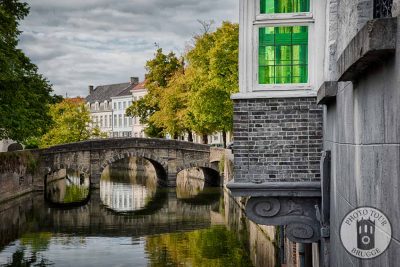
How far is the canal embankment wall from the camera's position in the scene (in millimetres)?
28375

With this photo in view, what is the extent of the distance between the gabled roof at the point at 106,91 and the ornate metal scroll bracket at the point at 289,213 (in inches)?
2876

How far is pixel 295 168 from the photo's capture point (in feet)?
26.4

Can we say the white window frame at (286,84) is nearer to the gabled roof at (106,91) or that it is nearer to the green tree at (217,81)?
the green tree at (217,81)

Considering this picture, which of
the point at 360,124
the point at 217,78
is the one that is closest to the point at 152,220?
the point at 217,78

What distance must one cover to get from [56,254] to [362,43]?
16.2m

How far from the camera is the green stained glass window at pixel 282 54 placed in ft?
26.5

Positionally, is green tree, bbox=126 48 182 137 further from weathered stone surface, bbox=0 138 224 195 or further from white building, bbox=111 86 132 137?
white building, bbox=111 86 132 137

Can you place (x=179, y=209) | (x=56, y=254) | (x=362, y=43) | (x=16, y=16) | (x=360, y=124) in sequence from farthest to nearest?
(x=179, y=209), (x=16, y=16), (x=56, y=254), (x=360, y=124), (x=362, y=43)

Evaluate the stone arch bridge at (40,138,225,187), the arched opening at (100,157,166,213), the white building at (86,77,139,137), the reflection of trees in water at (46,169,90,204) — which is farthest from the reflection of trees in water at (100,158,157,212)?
the white building at (86,77,139,137)

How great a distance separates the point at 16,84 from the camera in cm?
2433

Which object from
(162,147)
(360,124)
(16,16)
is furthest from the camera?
(162,147)

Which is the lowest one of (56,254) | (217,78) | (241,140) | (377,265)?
(56,254)

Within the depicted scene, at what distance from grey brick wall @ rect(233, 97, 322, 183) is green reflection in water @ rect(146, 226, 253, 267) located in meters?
8.76

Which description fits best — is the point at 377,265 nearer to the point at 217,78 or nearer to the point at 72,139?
the point at 217,78
